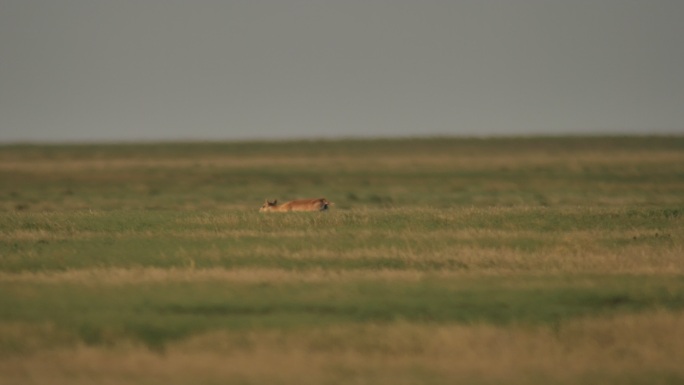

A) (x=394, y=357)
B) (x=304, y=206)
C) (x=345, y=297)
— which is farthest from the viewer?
(x=304, y=206)

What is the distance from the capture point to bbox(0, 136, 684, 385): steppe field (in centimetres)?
1127

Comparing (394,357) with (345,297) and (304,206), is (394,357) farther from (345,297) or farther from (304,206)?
(304,206)

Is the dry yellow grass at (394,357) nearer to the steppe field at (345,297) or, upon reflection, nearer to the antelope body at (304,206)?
the steppe field at (345,297)

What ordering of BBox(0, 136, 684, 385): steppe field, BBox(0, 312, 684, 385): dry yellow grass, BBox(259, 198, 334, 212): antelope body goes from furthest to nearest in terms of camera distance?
1. BBox(259, 198, 334, 212): antelope body
2. BBox(0, 136, 684, 385): steppe field
3. BBox(0, 312, 684, 385): dry yellow grass

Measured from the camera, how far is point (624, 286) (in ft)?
47.1

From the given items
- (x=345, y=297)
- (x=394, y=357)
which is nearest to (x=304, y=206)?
(x=345, y=297)

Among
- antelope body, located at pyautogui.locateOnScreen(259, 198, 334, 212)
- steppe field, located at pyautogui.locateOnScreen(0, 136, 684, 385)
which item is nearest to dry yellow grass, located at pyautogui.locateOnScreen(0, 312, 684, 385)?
steppe field, located at pyautogui.locateOnScreen(0, 136, 684, 385)

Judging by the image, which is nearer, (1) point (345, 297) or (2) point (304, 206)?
(1) point (345, 297)

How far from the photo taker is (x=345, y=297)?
13648 millimetres

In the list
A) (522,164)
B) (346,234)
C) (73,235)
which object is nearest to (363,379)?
(346,234)

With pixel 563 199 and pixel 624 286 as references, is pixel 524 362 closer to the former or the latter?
pixel 624 286

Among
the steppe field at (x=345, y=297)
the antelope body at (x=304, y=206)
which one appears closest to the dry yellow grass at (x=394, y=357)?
the steppe field at (x=345, y=297)

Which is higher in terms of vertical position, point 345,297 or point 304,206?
point 345,297

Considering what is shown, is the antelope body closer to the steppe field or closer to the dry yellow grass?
the steppe field
